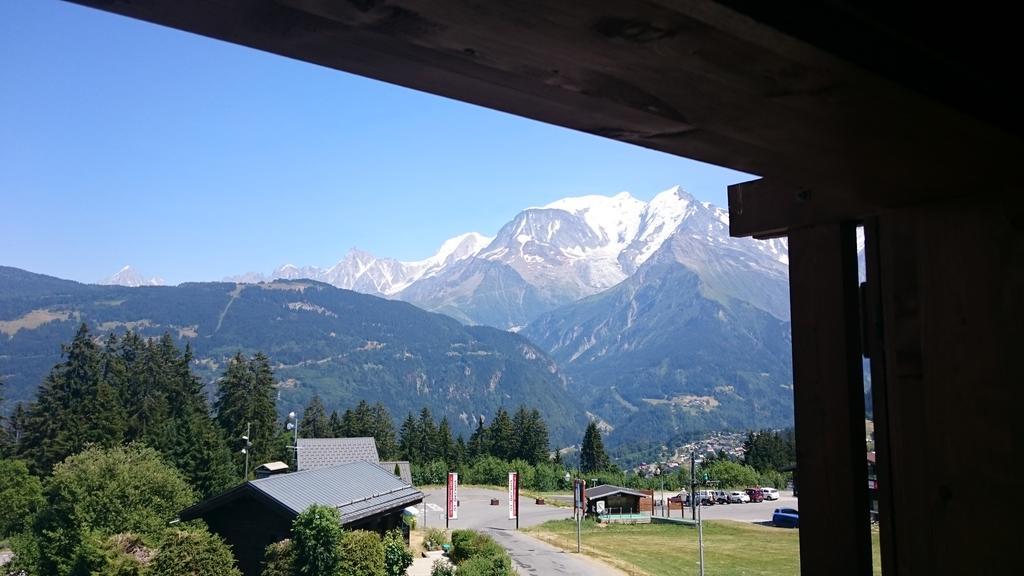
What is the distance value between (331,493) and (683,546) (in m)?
22.4

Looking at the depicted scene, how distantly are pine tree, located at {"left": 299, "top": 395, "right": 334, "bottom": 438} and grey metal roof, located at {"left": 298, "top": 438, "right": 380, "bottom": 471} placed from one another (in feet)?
101

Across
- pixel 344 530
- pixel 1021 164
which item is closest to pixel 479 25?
pixel 1021 164

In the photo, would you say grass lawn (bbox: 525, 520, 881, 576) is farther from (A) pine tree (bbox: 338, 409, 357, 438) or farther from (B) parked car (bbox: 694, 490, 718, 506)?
(A) pine tree (bbox: 338, 409, 357, 438)

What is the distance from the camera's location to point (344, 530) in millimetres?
23062

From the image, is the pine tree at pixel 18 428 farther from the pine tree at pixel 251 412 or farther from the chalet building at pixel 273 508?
the chalet building at pixel 273 508

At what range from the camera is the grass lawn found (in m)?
32.9

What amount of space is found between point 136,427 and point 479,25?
202 feet

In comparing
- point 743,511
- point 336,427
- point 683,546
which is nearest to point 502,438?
point 336,427

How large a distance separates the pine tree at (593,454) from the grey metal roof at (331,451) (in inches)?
1568

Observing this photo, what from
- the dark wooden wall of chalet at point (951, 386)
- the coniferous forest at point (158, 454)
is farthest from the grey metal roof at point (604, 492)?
the dark wooden wall of chalet at point (951, 386)

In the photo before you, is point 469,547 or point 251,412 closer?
point 469,547

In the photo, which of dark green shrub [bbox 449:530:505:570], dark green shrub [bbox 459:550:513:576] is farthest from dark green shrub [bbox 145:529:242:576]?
dark green shrub [bbox 449:530:505:570]

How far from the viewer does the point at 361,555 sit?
22.2 metres

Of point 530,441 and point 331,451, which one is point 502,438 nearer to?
point 530,441
